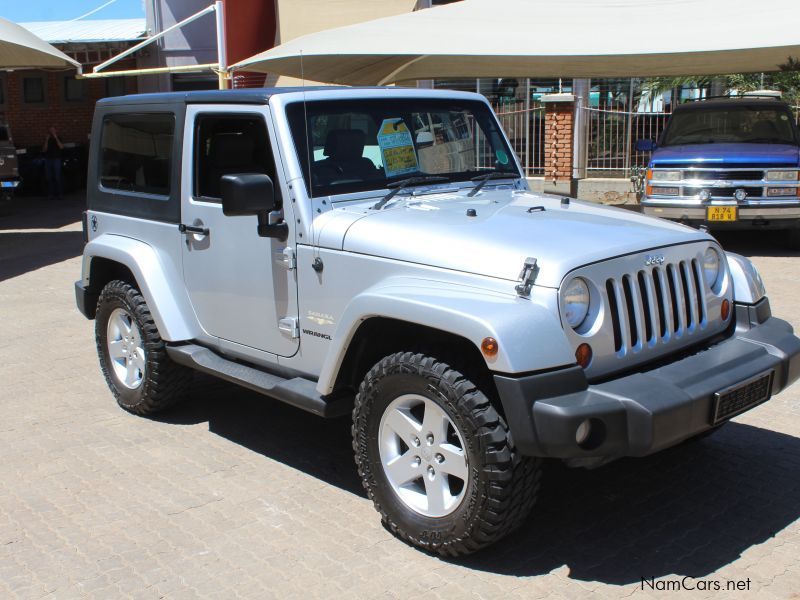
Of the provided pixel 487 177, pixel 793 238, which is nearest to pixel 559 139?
pixel 793 238

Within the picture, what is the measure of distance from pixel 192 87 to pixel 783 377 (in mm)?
19632

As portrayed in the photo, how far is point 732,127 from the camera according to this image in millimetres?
12242

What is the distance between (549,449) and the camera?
3.37m

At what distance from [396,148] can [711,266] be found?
1.70 meters

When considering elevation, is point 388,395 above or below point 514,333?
below

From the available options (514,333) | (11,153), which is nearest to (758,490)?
(514,333)

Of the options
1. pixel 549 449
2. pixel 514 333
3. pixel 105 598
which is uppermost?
pixel 514 333

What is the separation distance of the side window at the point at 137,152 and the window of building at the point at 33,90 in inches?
753

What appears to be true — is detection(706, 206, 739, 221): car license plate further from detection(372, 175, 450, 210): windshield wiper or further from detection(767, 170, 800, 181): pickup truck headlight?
detection(372, 175, 450, 210): windshield wiper

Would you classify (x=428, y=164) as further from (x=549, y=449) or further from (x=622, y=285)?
(x=549, y=449)

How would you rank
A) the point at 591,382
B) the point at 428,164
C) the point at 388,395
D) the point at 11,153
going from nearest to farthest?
the point at 591,382 → the point at 388,395 → the point at 428,164 → the point at 11,153

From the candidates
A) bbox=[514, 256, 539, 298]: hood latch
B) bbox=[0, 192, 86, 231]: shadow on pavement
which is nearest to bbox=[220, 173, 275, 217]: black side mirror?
bbox=[514, 256, 539, 298]: hood latch

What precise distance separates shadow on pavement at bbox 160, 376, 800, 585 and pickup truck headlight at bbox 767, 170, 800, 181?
263 inches

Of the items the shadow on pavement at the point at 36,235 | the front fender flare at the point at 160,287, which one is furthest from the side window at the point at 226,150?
the shadow on pavement at the point at 36,235
